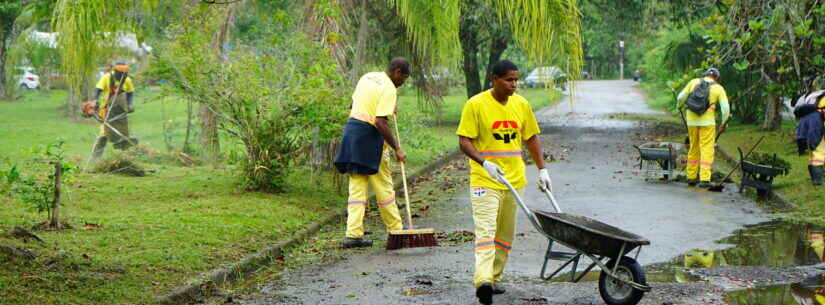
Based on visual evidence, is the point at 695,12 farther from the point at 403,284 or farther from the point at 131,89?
the point at 403,284

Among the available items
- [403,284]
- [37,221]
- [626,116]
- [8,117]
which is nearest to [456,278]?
[403,284]

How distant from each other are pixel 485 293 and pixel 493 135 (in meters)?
1.15

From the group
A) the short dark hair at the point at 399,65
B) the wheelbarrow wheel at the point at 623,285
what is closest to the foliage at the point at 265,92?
the short dark hair at the point at 399,65

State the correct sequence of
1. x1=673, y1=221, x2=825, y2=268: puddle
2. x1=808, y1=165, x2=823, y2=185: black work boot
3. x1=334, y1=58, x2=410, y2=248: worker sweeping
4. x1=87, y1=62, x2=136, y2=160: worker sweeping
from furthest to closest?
1. x1=87, y1=62, x2=136, y2=160: worker sweeping
2. x1=808, y1=165, x2=823, y2=185: black work boot
3. x1=334, y1=58, x2=410, y2=248: worker sweeping
4. x1=673, y1=221, x2=825, y2=268: puddle

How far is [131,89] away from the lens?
16969 millimetres

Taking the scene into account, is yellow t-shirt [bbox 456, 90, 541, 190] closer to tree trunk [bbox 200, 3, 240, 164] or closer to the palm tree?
the palm tree

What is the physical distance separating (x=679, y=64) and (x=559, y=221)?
21403 mm

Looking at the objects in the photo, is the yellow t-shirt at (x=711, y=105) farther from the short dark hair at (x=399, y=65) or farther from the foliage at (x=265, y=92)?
the short dark hair at (x=399, y=65)

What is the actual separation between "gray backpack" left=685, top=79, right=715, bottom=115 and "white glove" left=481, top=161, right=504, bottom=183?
8.08 m

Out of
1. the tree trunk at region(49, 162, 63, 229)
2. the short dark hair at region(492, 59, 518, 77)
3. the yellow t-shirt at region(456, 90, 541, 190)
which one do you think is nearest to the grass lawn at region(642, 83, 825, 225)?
the yellow t-shirt at region(456, 90, 541, 190)

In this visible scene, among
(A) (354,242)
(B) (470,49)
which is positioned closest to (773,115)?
(B) (470,49)

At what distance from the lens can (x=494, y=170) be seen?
643 centimetres

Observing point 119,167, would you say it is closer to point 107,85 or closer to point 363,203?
point 107,85

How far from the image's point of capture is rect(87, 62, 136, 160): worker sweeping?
16141 mm
